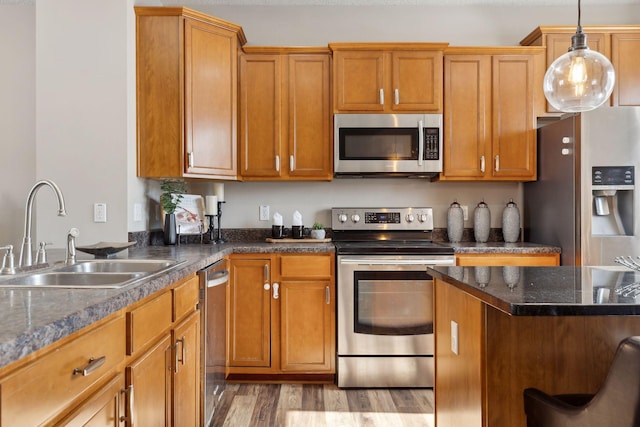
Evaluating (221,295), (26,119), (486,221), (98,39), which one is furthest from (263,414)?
(26,119)

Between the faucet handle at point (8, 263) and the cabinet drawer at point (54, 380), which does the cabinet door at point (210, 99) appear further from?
the cabinet drawer at point (54, 380)

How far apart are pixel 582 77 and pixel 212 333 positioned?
197 centimetres

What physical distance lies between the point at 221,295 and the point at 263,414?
705 millimetres

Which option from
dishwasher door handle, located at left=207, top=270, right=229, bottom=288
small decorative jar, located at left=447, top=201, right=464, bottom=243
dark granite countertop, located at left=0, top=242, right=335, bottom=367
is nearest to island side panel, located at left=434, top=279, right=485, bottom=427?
dark granite countertop, located at left=0, top=242, right=335, bottom=367

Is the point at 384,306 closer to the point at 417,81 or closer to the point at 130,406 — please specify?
the point at 417,81

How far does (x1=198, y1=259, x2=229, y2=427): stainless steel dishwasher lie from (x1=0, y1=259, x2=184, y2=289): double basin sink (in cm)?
27

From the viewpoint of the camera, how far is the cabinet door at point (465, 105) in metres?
3.18

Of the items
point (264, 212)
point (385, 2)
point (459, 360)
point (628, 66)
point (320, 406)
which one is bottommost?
point (320, 406)

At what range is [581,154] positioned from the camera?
277 cm

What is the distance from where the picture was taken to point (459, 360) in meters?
1.48

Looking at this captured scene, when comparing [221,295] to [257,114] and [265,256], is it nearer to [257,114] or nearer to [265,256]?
[265,256]

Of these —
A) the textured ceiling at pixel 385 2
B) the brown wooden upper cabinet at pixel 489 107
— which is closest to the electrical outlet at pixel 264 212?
the brown wooden upper cabinet at pixel 489 107

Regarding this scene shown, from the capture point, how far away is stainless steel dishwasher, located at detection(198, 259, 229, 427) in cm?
212

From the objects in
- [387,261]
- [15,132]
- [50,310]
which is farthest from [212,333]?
[15,132]
